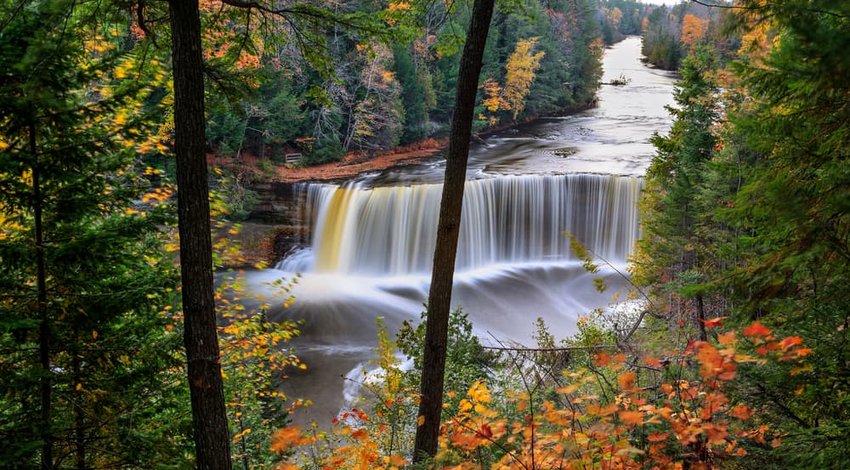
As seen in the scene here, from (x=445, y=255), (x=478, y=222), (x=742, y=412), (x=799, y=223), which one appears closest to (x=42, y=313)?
(x=445, y=255)

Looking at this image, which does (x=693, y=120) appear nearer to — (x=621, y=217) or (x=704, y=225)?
(x=704, y=225)

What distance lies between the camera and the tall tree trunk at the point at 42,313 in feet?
10.7

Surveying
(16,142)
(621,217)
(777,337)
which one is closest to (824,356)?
(777,337)

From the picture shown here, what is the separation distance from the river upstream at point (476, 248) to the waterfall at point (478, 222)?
38mm

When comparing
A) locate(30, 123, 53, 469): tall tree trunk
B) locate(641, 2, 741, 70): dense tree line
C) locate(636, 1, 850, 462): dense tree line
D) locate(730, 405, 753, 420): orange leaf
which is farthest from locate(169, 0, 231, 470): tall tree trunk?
locate(641, 2, 741, 70): dense tree line

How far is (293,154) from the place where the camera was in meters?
23.1

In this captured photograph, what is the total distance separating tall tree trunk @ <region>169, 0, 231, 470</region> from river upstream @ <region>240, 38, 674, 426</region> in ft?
31.7

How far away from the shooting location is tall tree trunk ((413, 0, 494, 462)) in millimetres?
4375

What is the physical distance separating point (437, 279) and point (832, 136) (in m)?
2.93

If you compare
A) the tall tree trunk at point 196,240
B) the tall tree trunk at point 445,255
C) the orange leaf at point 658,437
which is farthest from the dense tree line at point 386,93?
the orange leaf at point 658,437

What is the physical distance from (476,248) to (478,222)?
38.3 inches

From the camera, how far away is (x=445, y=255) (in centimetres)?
461

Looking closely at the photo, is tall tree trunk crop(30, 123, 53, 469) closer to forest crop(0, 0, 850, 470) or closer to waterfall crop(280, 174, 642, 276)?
forest crop(0, 0, 850, 470)

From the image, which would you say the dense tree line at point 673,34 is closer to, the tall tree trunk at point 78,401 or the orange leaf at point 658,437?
the orange leaf at point 658,437
